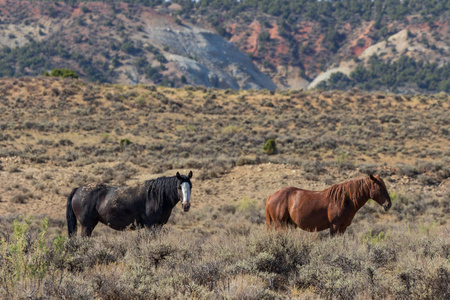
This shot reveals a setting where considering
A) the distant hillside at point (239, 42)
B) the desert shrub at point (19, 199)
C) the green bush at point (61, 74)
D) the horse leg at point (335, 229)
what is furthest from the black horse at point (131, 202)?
the distant hillside at point (239, 42)

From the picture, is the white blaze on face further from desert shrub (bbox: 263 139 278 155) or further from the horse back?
desert shrub (bbox: 263 139 278 155)

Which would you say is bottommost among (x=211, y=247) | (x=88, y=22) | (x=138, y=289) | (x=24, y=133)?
(x=24, y=133)

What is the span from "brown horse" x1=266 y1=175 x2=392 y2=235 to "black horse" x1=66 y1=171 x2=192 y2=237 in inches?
95.0

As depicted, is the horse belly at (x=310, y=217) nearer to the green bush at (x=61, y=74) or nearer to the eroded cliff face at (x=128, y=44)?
the green bush at (x=61, y=74)

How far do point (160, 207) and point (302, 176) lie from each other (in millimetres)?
12639

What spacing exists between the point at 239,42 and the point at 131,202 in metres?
152

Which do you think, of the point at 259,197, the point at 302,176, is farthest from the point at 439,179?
the point at 259,197

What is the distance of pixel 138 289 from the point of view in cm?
546

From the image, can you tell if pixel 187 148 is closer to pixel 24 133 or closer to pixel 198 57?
pixel 24 133

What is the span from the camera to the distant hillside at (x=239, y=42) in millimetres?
110938

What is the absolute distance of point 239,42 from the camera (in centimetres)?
15575

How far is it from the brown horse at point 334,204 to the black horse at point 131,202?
241cm

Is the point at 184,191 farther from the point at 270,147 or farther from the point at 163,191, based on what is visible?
the point at 270,147

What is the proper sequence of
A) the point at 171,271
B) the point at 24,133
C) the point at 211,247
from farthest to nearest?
1. the point at 24,133
2. the point at 211,247
3. the point at 171,271
